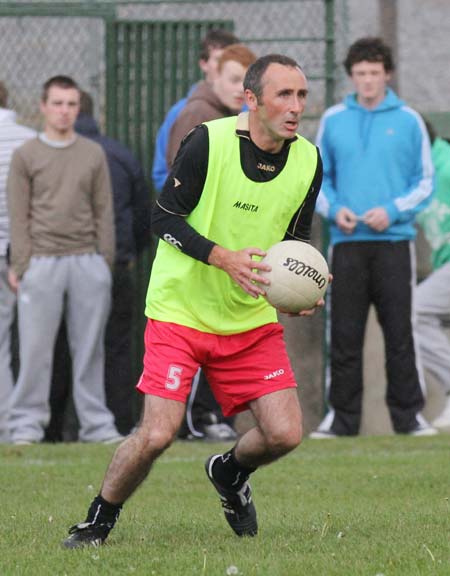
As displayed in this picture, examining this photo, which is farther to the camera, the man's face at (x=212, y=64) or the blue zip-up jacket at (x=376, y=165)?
the man's face at (x=212, y=64)

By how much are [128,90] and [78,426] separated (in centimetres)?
309

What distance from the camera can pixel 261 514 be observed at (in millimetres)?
7676

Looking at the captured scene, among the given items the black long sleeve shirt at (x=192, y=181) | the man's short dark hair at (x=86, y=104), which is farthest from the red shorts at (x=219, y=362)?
the man's short dark hair at (x=86, y=104)

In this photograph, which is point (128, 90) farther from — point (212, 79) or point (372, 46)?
point (372, 46)

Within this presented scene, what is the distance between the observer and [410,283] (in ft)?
37.5

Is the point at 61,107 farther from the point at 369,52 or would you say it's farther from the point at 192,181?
the point at 192,181

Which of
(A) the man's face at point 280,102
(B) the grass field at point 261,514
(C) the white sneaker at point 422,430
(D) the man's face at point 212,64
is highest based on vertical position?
(A) the man's face at point 280,102

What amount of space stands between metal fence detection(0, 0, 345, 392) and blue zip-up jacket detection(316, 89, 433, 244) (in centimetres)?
119

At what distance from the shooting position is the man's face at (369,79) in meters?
11.4

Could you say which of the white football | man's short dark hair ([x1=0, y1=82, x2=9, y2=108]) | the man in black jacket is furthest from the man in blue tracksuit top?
the white football

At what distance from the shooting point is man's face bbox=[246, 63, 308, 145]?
6.49 meters

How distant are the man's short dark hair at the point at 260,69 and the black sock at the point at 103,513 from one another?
1991mm

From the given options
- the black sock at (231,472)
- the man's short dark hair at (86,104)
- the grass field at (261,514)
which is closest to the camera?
the grass field at (261,514)

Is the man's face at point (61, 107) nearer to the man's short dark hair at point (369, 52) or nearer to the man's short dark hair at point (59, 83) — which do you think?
the man's short dark hair at point (59, 83)
